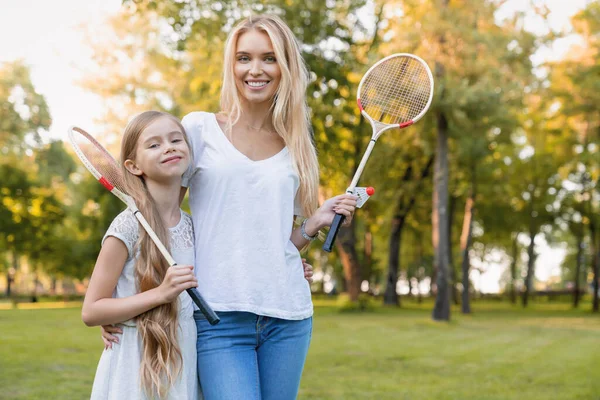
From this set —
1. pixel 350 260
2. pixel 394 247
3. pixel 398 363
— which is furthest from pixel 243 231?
pixel 394 247

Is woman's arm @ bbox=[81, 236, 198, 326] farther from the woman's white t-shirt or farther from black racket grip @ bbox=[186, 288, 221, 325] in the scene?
the woman's white t-shirt

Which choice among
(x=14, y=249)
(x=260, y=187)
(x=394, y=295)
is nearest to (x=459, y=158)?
(x=394, y=295)

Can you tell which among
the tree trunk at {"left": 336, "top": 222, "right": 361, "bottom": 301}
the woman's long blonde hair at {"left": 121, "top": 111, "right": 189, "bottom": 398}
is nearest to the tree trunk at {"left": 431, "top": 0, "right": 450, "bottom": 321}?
the tree trunk at {"left": 336, "top": 222, "right": 361, "bottom": 301}

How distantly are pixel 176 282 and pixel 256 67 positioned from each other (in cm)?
116

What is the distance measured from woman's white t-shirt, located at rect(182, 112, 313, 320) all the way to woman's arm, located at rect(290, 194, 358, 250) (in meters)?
0.20

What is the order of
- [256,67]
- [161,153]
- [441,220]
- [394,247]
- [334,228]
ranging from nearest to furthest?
[161,153] → [256,67] → [334,228] → [441,220] → [394,247]

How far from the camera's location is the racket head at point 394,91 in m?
4.85

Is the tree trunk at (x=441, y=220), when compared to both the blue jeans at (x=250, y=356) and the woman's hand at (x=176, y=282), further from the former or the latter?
the woman's hand at (x=176, y=282)

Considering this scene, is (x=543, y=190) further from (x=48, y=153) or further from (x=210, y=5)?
(x=210, y=5)

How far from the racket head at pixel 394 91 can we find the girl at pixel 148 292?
5.80 ft

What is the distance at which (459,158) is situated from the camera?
30.4m

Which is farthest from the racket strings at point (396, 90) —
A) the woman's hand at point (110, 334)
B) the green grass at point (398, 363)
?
the green grass at point (398, 363)

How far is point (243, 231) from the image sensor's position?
3422mm

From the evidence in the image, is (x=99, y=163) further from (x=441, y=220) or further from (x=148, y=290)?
(x=441, y=220)
